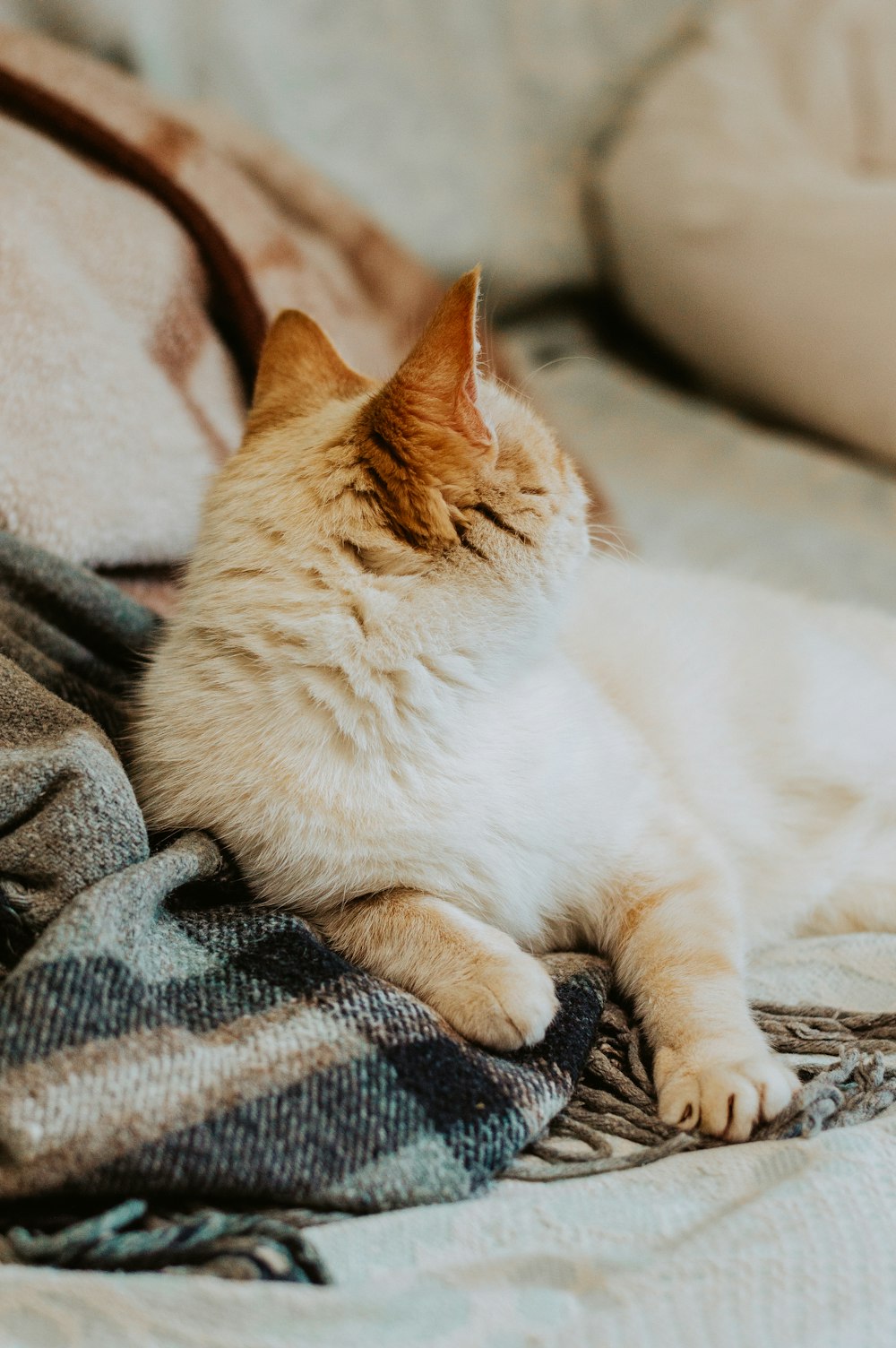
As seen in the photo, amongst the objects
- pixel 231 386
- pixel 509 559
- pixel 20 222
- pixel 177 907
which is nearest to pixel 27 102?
pixel 20 222

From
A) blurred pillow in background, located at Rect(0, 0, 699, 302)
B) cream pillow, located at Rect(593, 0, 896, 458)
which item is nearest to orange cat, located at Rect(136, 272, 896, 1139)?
cream pillow, located at Rect(593, 0, 896, 458)

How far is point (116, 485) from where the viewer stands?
3.93 feet

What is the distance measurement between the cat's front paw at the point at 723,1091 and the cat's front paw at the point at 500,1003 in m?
0.10

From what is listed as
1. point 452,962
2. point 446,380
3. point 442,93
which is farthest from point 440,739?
point 442,93

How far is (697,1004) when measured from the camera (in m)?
0.84

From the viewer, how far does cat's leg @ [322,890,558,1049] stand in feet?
2.49

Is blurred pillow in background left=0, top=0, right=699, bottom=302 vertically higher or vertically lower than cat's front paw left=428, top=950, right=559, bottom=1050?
higher

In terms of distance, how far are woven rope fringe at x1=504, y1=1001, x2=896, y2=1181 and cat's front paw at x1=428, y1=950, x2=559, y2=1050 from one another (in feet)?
0.22

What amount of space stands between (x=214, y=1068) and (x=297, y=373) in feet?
2.32

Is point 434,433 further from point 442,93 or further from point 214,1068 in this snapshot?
point 442,93

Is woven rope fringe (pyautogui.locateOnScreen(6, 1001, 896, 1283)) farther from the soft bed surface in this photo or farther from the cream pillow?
the cream pillow

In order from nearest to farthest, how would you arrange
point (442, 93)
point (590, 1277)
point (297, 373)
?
point (590, 1277) < point (297, 373) < point (442, 93)

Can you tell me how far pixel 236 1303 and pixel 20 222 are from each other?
118cm

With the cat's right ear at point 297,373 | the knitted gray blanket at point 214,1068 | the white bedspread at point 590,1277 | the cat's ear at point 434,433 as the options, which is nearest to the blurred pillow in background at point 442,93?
the cat's right ear at point 297,373
